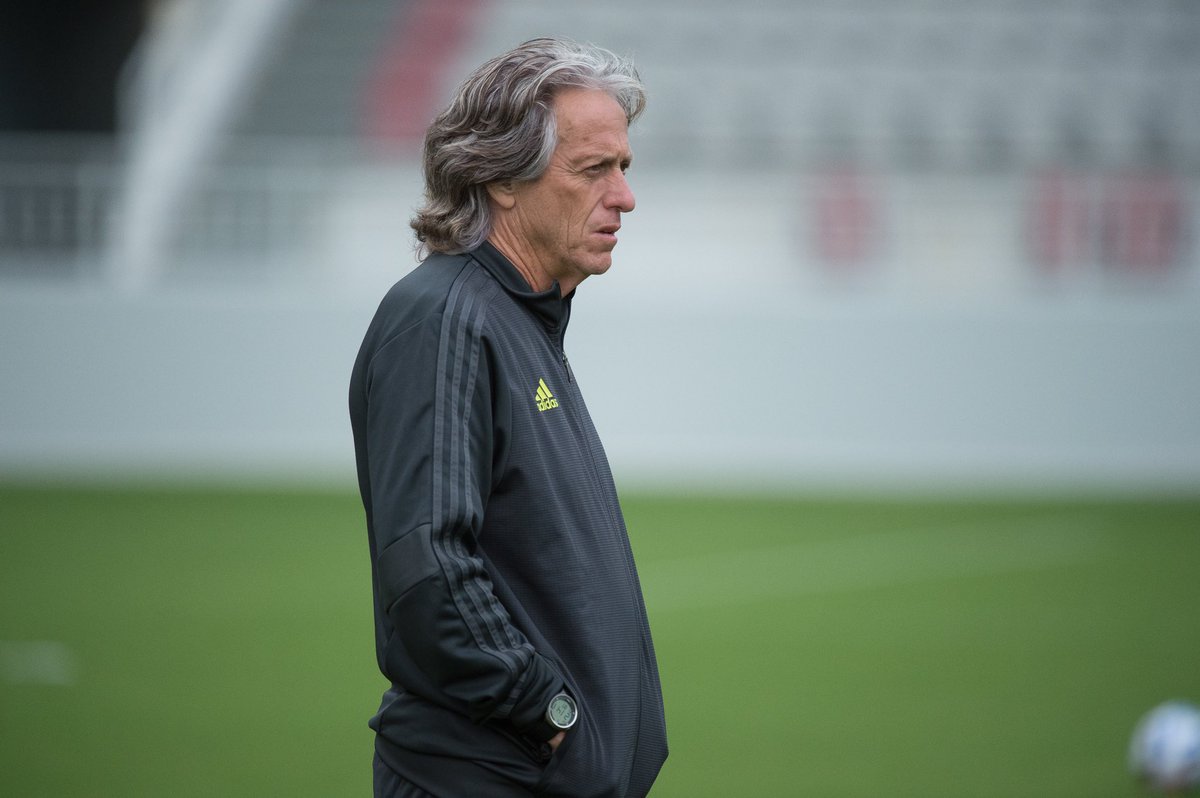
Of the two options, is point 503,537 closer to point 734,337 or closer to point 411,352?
point 411,352

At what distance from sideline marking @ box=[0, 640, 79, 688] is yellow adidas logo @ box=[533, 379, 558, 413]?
4.63 m

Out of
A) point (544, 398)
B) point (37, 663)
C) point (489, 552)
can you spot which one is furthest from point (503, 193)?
point (37, 663)

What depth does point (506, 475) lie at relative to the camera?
7.14ft

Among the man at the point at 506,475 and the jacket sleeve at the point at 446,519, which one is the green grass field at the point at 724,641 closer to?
the man at the point at 506,475

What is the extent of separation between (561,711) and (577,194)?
30.8 inches

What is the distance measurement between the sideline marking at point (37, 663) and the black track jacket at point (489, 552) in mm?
4488

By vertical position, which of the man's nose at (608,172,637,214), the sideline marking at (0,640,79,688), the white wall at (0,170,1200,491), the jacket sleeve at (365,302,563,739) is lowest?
the sideline marking at (0,640,79,688)

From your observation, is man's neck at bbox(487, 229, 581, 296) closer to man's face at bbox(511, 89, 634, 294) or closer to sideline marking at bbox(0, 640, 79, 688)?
man's face at bbox(511, 89, 634, 294)

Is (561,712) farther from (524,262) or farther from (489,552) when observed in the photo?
(524,262)

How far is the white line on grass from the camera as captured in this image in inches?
334

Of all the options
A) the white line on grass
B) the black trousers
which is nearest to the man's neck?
the black trousers

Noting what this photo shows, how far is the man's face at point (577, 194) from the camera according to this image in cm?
230

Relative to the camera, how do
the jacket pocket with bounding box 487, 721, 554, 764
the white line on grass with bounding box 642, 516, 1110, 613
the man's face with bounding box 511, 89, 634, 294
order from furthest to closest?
the white line on grass with bounding box 642, 516, 1110, 613 → the man's face with bounding box 511, 89, 634, 294 → the jacket pocket with bounding box 487, 721, 554, 764

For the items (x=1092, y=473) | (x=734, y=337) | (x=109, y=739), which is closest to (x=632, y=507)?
(x=734, y=337)
